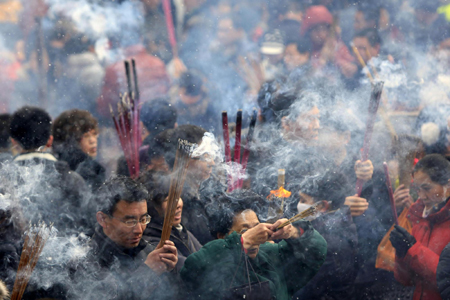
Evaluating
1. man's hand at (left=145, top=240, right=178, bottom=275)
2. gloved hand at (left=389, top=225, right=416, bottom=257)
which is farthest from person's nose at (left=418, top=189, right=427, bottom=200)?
man's hand at (left=145, top=240, right=178, bottom=275)

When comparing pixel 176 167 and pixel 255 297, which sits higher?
pixel 176 167

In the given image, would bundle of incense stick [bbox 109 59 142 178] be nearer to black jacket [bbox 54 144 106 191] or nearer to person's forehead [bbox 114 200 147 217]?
black jacket [bbox 54 144 106 191]

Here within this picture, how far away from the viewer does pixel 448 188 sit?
3.59 metres

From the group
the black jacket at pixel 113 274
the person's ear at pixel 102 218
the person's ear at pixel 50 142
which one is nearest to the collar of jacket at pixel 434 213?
the black jacket at pixel 113 274

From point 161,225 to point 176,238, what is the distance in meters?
0.13

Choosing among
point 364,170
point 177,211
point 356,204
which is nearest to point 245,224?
point 177,211

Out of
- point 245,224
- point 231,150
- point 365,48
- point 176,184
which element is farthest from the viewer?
point 365,48

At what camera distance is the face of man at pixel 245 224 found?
9.55 ft

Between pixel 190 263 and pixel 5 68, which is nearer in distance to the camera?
pixel 190 263

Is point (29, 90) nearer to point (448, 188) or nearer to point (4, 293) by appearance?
point (4, 293)

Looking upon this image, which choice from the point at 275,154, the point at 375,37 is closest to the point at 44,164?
the point at 275,154

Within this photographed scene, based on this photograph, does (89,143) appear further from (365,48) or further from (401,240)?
(365,48)

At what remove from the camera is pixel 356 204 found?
3.57 m

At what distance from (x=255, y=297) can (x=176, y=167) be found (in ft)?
3.28
